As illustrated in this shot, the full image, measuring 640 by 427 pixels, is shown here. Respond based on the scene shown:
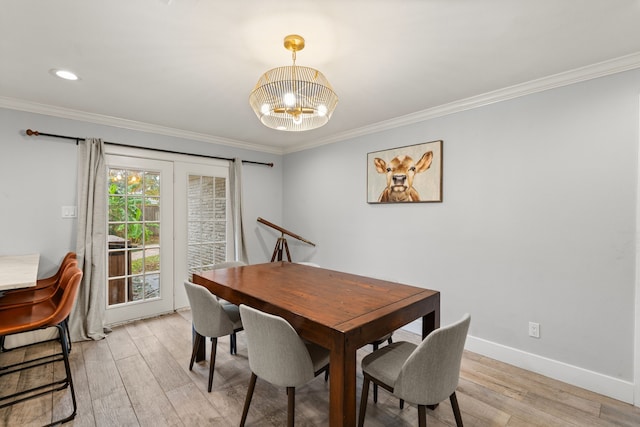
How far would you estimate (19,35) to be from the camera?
1.75 m

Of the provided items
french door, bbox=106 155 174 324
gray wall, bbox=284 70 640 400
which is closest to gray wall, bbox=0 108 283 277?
french door, bbox=106 155 174 324

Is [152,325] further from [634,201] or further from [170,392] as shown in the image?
[634,201]

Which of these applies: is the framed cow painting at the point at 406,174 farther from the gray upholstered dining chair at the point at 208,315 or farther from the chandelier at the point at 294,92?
the gray upholstered dining chair at the point at 208,315

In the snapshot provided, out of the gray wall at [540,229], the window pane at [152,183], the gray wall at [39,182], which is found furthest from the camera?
the window pane at [152,183]

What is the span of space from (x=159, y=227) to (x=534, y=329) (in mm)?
3991

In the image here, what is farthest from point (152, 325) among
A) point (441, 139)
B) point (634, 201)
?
point (634, 201)

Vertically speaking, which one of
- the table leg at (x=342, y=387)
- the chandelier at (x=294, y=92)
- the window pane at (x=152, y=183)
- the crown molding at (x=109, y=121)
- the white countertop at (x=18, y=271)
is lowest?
the table leg at (x=342, y=387)

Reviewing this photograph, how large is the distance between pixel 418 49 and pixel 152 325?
3.72 meters

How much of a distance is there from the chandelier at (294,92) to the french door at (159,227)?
2307mm

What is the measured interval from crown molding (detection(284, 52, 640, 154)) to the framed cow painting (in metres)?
0.29

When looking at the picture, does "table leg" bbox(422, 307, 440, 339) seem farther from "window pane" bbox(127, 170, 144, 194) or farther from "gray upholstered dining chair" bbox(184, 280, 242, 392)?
"window pane" bbox(127, 170, 144, 194)

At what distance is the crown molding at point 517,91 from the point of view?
206 centimetres

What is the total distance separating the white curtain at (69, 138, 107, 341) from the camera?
3.00m

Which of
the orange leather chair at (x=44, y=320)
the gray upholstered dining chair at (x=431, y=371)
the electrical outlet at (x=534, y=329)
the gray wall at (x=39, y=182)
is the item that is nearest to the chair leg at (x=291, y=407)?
the gray upholstered dining chair at (x=431, y=371)
